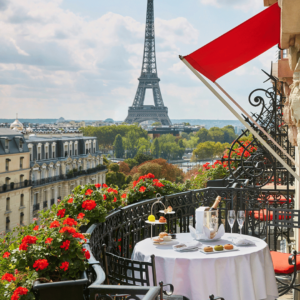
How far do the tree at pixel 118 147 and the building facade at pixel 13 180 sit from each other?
159ft

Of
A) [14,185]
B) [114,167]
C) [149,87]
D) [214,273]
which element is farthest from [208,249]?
[149,87]

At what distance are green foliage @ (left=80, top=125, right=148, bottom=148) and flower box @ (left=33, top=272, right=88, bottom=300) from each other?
90661 mm

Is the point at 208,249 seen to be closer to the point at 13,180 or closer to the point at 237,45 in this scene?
the point at 237,45

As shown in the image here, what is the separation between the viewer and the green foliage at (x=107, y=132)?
303 ft

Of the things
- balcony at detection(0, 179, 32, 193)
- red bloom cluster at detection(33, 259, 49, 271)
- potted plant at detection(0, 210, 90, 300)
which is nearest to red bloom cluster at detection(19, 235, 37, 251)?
potted plant at detection(0, 210, 90, 300)

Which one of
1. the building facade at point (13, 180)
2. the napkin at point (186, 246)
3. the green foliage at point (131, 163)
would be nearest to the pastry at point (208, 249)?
the napkin at point (186, 246)

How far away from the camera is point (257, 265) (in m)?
3.36

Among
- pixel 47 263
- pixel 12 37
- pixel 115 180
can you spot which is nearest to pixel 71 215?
pixel 47 263

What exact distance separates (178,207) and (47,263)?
352 cm

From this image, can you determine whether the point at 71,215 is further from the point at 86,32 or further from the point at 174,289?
the point at 86,32

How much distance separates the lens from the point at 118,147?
9131cm

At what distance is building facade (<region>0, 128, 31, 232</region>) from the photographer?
124 ft

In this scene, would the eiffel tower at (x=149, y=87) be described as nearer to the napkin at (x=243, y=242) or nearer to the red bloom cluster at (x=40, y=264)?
the napkin at (x=243, y=242)

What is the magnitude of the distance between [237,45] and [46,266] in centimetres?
198
